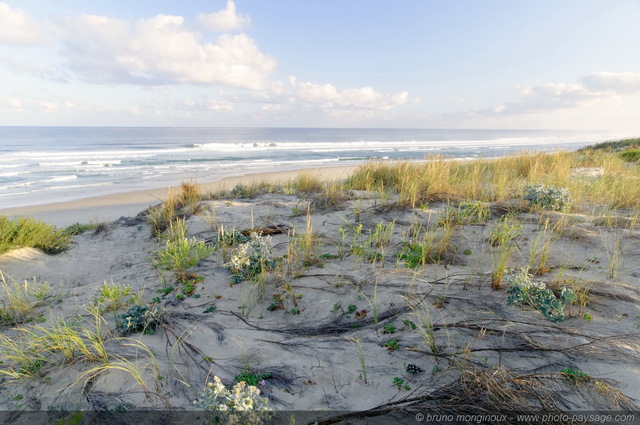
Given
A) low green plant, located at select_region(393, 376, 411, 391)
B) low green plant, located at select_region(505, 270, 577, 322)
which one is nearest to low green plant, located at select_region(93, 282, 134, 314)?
low green plant, located at select_region(393, 376, 411, 391)

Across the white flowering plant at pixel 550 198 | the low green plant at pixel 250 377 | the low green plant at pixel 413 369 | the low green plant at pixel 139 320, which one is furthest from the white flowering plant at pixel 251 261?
the white flowering plant at pixel 550 198

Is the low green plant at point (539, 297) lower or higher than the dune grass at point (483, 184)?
lower

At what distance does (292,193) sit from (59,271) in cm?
506

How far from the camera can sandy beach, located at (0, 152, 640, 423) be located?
2189 millimetres

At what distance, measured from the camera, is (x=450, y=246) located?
14.1 ft

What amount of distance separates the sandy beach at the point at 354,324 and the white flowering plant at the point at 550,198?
19cm

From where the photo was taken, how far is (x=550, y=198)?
211 inches

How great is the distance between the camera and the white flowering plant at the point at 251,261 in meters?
4.02

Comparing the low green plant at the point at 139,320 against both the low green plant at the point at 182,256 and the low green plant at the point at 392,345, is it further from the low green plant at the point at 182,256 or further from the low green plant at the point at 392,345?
the low green plant at the point at 392,345

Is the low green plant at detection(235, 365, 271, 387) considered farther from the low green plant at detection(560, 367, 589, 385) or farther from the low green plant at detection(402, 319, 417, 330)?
the low green plant at detection(560, 367, 589, 385)

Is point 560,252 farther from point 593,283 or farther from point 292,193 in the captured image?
point 292,193

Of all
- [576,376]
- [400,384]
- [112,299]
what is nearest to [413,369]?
[400,384]

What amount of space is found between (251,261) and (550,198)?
478cm

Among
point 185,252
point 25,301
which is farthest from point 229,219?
point 25,301
